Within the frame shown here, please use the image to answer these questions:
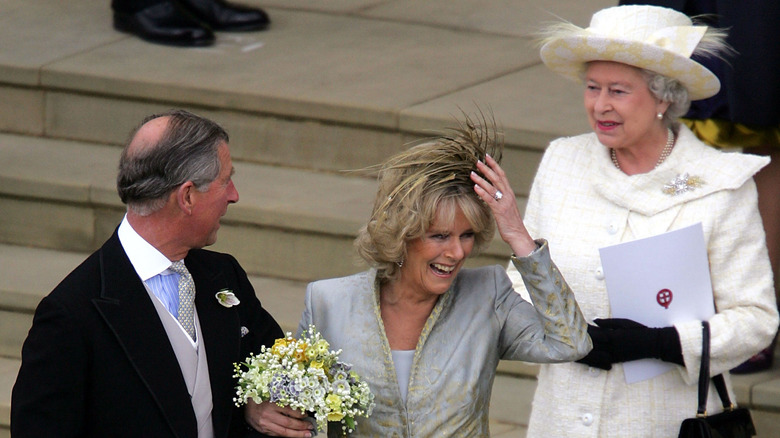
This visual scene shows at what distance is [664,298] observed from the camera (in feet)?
11.5

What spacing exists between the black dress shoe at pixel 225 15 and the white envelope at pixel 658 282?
3740 mm

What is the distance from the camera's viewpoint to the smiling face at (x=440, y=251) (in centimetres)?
312

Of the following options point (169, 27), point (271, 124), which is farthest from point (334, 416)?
point (169, 27)

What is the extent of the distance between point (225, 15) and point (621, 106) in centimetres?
372

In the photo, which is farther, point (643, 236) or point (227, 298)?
point (643, 236)

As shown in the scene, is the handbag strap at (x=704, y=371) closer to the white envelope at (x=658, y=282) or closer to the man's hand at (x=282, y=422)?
the white envelope at (x=658, y=282)

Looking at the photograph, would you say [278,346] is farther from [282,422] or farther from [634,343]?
[634,343]

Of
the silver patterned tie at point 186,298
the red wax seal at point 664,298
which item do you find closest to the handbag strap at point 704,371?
the red wax seal at point 664,298

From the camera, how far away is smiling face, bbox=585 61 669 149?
11.5ft

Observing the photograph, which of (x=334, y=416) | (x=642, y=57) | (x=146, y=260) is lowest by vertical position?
(x=334, y=416)

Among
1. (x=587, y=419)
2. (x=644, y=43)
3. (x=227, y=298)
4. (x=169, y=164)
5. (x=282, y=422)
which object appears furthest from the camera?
(x=587, y=419)

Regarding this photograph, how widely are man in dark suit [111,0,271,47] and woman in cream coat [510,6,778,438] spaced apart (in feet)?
10.9

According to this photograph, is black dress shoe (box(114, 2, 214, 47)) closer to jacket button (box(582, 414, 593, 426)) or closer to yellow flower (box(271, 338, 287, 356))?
jacket button (box(582, 414, 593, 426))

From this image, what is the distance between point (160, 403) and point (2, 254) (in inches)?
115
